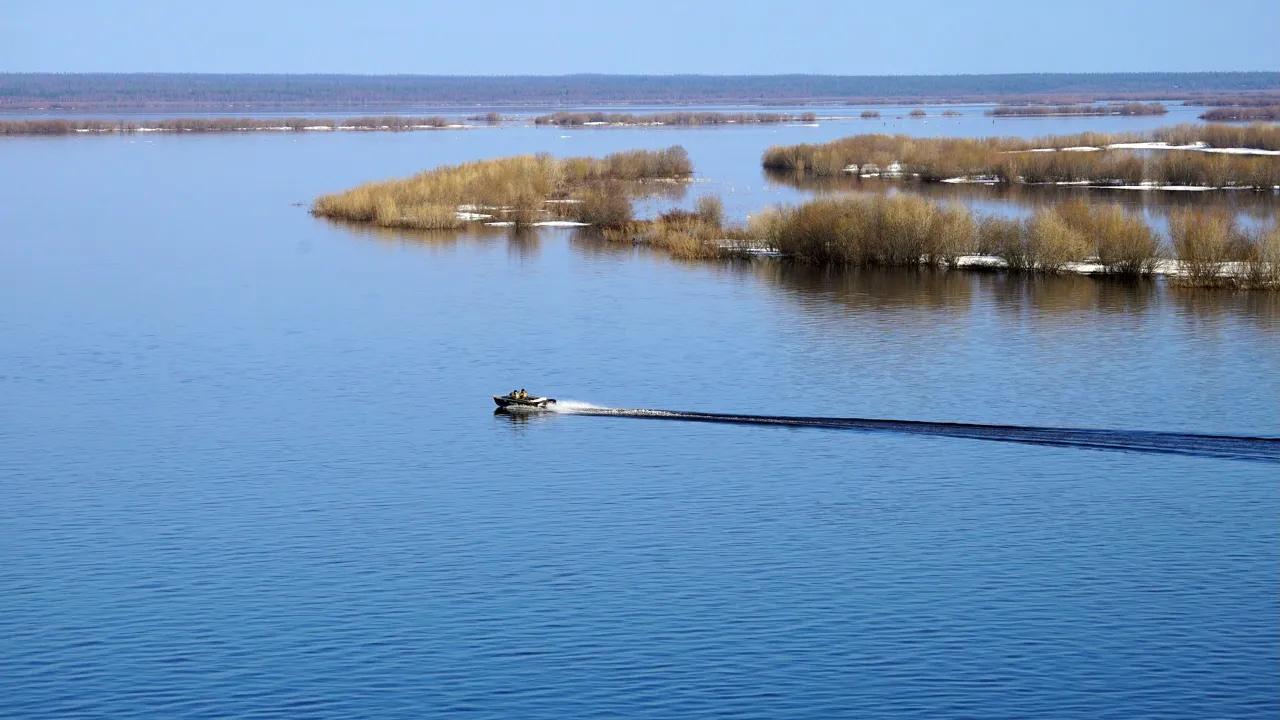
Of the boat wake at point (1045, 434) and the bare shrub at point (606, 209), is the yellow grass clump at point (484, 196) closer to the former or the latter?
the bare shrub at point (606, 209)

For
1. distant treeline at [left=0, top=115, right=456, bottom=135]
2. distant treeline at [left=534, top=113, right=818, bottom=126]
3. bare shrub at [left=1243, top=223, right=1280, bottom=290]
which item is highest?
distant treeline at [left=534, top=113, right=818, bottom=126]

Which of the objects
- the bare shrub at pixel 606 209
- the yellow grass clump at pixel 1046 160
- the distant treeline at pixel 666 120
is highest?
the distant treeline at pixel 666 120

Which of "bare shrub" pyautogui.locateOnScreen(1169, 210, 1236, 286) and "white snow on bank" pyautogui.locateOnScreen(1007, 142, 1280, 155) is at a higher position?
"white snow on bank" pyautogui.locateOnScreen(1007, 142, 1280, 155)

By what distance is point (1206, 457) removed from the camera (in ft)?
96.7

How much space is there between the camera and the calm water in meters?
20.3

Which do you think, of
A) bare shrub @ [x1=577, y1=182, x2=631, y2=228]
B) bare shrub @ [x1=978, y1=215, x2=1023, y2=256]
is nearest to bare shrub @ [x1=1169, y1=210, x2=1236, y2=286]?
bare shrub @ [x1=978, y1=215, x2=1023, y2=256]

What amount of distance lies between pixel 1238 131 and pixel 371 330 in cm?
6893

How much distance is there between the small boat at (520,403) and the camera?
109ft

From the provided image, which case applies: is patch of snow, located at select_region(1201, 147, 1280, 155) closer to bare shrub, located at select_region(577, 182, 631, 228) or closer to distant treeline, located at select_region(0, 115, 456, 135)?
bare shrub, located at select_region(577, 182, 631, 228)

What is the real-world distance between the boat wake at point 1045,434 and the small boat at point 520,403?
755 mm

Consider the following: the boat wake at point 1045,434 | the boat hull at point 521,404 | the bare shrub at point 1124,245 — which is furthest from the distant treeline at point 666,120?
the boat wake at point 1045,434

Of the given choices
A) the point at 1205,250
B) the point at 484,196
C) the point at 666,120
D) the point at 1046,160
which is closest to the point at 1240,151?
the point at 1046,160

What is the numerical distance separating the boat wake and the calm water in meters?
0.42

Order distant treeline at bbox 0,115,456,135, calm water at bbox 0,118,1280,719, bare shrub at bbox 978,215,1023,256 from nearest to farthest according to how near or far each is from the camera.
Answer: calm water at bbox 0,118,1280,719 < bare shrub at bbox 978,215,1023,256 < distant treeline at bbox 0,115,456,135
